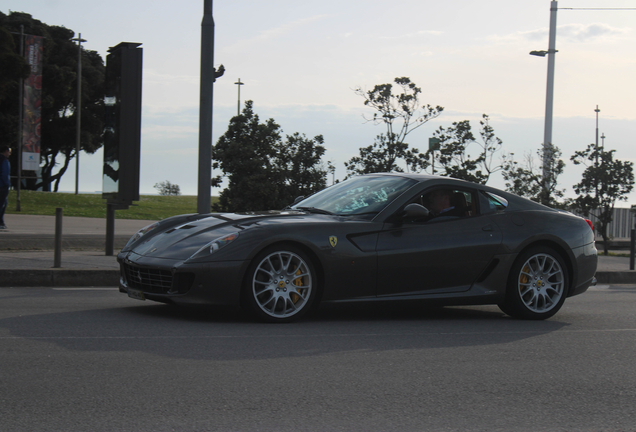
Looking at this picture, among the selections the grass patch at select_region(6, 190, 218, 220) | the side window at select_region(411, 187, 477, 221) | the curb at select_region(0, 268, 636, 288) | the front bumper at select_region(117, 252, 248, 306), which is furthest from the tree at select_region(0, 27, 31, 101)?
the side window at select_region(411, 187, 477, 221)

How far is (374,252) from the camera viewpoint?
675 cm

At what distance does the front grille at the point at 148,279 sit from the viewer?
20.8 ft

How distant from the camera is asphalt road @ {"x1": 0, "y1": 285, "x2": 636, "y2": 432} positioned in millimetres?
3746

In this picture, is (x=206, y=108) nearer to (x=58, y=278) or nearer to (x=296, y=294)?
(x=58, y=278)

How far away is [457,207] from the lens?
→ 7.41 meters

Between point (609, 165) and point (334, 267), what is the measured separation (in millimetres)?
19630

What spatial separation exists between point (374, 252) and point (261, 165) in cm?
1777

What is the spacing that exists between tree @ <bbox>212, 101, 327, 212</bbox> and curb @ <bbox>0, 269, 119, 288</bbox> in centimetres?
1377

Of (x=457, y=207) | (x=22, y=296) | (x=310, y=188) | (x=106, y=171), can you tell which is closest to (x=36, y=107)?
(x=310, y=188)

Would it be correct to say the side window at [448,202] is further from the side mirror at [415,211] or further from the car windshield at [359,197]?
the side mirror at [415,211]

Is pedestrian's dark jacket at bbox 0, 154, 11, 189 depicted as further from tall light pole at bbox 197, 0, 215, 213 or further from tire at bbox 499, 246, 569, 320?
tire at bbox 499, 246, 569, 320

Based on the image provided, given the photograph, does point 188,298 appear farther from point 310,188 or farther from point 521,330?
point 310,188

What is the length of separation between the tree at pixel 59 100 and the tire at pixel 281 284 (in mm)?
43700

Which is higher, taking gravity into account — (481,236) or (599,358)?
(481,236)
